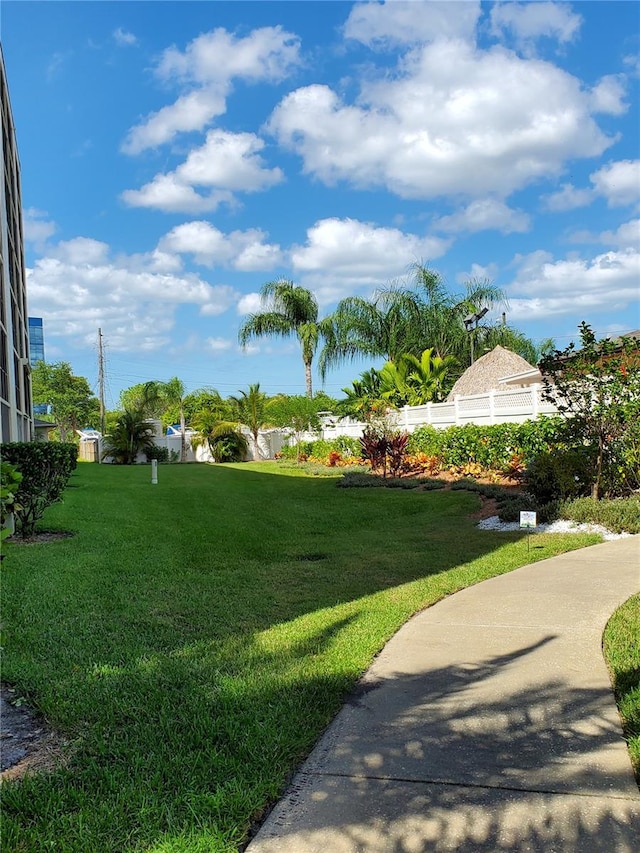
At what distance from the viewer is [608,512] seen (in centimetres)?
972

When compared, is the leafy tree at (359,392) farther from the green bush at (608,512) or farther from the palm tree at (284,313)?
the green bush at (608,512)

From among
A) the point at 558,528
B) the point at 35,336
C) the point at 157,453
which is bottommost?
the point at 558,528

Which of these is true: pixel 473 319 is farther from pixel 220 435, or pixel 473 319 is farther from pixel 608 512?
pixel 608 512

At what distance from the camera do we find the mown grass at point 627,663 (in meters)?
3.34

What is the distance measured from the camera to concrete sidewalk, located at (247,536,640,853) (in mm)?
2543

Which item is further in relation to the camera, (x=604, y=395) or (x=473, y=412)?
(x=473, y=412)

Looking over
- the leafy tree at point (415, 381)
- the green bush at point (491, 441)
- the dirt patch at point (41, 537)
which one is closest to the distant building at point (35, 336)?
the leafy tree at point (415, 381)

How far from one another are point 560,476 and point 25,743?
9.27 m

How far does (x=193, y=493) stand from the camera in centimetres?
1706

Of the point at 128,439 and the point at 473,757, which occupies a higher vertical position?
the point at 128,439

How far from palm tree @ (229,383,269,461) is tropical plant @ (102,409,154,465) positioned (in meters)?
5.51

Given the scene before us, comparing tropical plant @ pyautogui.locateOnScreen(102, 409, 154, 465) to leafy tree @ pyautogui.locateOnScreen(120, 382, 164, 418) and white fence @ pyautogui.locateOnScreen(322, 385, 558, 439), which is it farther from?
white fence @ pyautogui.locateOnScreen(322, 385, 558, 439)

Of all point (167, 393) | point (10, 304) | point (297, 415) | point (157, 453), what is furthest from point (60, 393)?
point (10, 304)

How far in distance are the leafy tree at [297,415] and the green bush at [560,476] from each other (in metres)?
19.5
